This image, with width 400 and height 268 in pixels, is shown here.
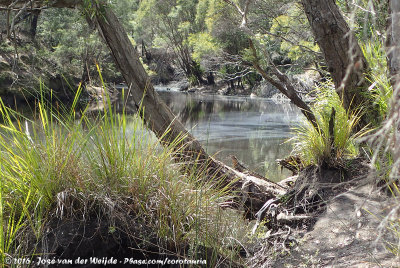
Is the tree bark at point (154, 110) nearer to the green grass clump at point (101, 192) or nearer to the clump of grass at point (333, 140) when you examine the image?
the clump of grass at point (333, 140)

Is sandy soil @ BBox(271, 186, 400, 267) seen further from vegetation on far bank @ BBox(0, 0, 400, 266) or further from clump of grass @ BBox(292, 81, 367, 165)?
clump of grass @ BBox(292, 81, 367, 165)

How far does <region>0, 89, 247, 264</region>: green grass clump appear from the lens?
101 inches

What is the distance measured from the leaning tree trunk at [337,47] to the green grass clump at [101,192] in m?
2.06

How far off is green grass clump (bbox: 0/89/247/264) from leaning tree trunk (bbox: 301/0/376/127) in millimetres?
2059

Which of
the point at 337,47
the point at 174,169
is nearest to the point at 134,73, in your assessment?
the point at 174,169

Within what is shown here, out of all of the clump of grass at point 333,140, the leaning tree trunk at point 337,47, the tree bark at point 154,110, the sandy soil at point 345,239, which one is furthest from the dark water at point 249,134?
the sandy soil at point 345,239

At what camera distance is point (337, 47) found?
4.02 metres

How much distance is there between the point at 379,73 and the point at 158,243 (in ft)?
9.08

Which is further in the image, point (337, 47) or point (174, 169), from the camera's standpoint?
point (337, 47)

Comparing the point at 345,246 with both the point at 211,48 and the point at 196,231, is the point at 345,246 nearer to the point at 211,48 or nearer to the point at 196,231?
the point at 196,231

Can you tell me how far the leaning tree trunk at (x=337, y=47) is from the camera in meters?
3.95

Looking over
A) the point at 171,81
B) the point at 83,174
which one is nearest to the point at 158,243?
the point at 83,174

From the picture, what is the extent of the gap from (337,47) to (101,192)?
2748 millimetres

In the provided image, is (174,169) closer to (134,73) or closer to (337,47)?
(134,73)
